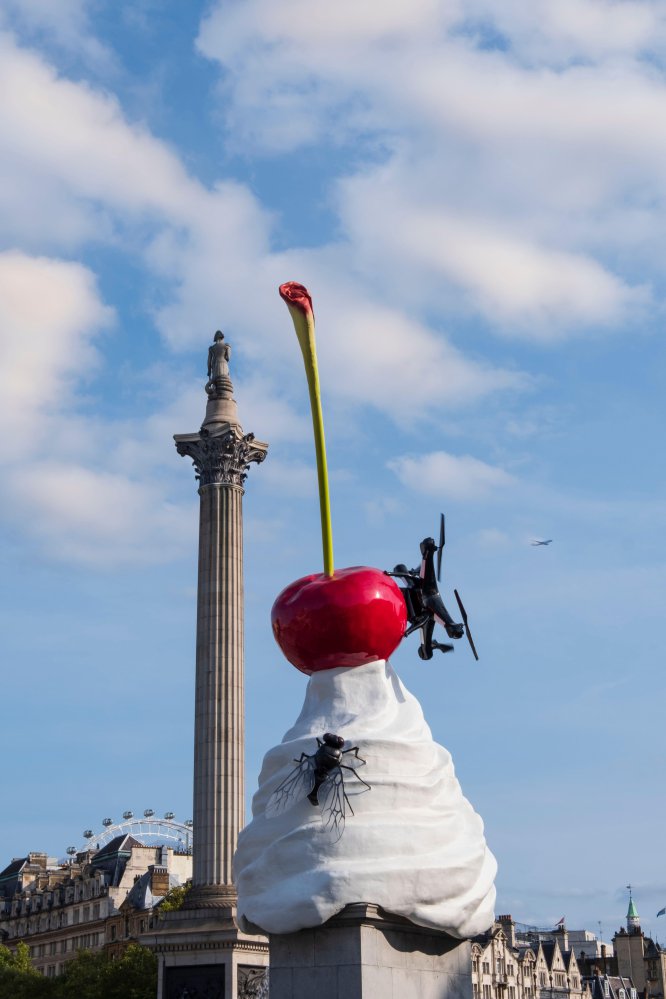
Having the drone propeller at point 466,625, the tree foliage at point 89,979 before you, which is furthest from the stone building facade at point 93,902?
the drone propeller at point 466,625

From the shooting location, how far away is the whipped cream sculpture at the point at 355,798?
62.0ft

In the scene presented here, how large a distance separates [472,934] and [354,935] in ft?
6.95

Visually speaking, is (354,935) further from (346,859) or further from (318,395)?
(318,395)

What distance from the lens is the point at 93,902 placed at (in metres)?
81.9

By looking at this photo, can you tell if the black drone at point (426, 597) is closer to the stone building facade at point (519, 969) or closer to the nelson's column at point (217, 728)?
the nelson's column at point (217, 728)

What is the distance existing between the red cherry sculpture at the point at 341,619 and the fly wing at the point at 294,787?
A: 5.35 feet

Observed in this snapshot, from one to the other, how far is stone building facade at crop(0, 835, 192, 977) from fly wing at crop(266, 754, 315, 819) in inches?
2160

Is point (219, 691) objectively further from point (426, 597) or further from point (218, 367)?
point (426, 597)

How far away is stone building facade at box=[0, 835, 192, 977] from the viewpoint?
77812mm

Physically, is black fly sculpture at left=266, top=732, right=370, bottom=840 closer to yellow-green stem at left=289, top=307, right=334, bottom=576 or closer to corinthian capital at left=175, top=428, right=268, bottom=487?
yellow-green stem at left=289, top=307, right=334, bottom=576

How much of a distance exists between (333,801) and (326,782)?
0.90 feet

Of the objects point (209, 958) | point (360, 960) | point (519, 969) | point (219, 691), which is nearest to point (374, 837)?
point (360, 960)

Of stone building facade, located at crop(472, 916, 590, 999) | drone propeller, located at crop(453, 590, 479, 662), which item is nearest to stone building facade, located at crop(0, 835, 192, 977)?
stone building facade, located at crop(472, 916, 590, 999)

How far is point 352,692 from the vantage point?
20.6 metres
